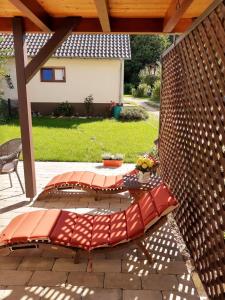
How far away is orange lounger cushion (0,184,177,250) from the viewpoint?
3627 mm

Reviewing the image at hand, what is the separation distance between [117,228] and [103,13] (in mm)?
3001

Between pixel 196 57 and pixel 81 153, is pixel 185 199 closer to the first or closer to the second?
pixel 196 57

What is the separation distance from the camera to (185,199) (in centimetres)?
A: 428

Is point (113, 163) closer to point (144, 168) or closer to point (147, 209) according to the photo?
point (144, 168)

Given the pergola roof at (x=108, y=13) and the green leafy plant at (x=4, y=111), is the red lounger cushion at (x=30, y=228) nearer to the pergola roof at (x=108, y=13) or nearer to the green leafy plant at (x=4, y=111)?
the pergola roof at (x=108, y=13)

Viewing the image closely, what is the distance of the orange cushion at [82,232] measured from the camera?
366 cm

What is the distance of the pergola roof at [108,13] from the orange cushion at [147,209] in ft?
8.17

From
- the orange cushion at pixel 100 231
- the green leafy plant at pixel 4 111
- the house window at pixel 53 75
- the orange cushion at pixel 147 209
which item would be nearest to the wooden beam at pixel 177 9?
the orange cushion at pixel 147 209

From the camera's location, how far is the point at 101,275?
11.8ft

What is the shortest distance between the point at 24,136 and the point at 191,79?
3.28 m

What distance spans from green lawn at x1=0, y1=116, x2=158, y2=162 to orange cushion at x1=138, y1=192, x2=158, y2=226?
4.73 m

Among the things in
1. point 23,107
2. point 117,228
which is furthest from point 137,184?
point 23,107

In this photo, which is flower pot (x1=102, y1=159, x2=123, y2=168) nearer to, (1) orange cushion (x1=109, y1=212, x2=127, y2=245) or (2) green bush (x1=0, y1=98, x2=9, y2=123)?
(1) orange cushion (x1=109, y1=212, x2=127, y2=245)

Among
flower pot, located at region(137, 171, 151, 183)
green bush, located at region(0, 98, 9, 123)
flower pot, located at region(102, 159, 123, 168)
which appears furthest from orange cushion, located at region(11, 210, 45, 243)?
green bush, located at region(0, 98, 9, 123)
